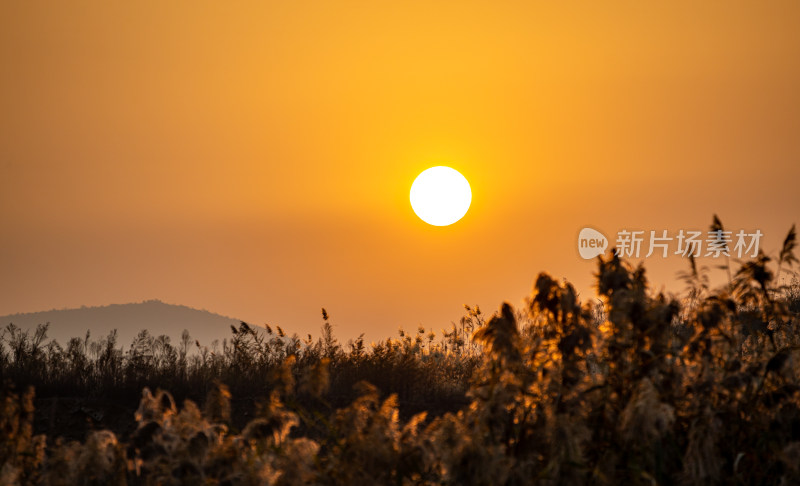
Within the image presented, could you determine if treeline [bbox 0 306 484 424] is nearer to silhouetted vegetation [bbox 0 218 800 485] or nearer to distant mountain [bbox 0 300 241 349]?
silhouetted vegetation [bbox 0 218 800 485]

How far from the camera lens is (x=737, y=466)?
14.3 ft

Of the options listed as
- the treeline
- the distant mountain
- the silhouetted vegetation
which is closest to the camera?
the silhouetted vegetation

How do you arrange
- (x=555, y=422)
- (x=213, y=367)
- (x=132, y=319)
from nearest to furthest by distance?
(x=555, y=422) → (x=213, y=367) → (x=132, y=319)

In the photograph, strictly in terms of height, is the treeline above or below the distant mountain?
above

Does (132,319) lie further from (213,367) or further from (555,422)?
(555,422)

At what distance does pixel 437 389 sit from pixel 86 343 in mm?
3908

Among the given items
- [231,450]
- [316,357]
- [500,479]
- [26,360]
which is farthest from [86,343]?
[500,479]

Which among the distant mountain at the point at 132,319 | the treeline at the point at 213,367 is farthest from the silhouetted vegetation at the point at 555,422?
the distant mountain at the point at 132,319

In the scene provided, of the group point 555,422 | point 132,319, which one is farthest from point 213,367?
point 132,319

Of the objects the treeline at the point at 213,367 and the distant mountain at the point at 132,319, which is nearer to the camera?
the treeline at the point at 213,367

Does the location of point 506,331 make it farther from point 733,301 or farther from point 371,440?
point 733,301

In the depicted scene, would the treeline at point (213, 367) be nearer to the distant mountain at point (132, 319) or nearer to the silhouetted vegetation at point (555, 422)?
the silhouetted vegetation at point (555, 422)

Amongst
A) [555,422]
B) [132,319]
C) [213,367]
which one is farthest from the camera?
[132,319]

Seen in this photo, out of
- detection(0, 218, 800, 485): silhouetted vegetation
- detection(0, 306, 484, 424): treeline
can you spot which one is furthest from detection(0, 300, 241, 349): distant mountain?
detection(0, 218, 800, 485): silhouetted vegetation
